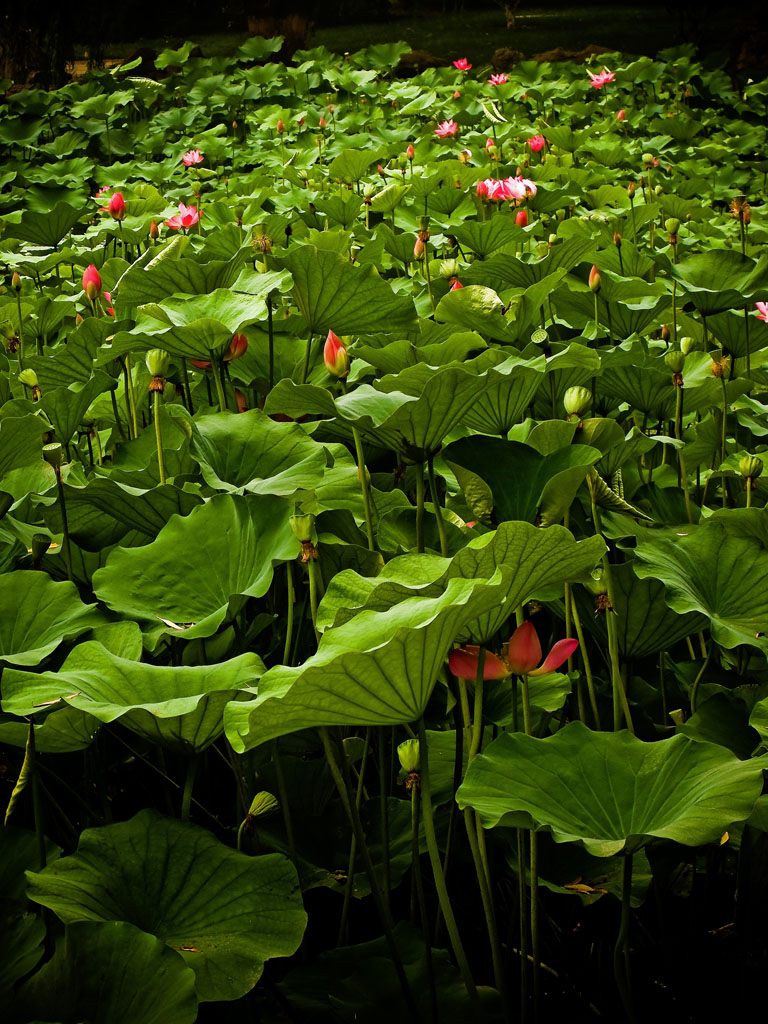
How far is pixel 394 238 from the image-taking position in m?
2.07

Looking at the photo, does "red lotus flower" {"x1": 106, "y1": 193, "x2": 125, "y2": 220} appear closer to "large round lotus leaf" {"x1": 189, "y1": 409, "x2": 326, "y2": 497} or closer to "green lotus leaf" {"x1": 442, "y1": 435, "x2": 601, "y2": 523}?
"large round lotus leaf" {"x1": 189, "y1": 409, "x2": 326, "y2": 497}

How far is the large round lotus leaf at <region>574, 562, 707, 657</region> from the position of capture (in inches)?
36.3

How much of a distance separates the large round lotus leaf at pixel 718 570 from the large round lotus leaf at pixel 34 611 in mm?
534

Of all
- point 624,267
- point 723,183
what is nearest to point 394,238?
point 624,267

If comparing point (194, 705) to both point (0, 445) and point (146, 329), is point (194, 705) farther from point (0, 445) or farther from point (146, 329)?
point (146, 329)

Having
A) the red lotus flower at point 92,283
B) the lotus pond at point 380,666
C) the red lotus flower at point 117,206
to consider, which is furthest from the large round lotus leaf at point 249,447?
the red lotus flower at point 117,206

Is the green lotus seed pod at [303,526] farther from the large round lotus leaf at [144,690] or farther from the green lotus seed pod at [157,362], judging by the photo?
the green lotus seed pod at [157,362]

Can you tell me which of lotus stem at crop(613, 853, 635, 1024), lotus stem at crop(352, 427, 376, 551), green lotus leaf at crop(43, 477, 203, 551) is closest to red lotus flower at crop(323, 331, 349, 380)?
lotus stem at crop(352, 427, 376, 551)

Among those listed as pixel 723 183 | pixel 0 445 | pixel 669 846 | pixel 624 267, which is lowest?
pixel 723 183

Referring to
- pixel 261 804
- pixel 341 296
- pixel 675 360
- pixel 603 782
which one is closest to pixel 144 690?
pixel 261 804

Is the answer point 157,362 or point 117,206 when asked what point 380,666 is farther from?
point 117,206

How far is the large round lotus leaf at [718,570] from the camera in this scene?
89 centimetres

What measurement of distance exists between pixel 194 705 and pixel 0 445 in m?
0.49

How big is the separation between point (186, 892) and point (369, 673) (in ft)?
0.91
